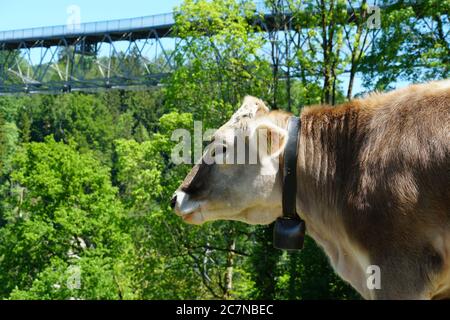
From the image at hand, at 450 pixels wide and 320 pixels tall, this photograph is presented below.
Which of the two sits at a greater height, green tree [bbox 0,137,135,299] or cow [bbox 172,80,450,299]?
cow [bbox 172,80,450,299]

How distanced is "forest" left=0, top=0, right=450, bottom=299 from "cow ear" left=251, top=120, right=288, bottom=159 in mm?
22204

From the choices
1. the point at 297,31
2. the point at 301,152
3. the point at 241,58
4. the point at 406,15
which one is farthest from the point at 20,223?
the point at 301,152

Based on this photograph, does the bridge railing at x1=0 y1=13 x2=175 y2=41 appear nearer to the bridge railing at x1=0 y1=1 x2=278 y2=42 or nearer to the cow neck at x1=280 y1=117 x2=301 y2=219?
the bridge railing at x1=0 y1=1 x2=278 y2=42

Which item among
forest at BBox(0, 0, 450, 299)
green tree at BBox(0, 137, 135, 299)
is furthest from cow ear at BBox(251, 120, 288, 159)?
green tree at BBox(0, 137, 135, 299)

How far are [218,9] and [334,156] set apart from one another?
1197 inches

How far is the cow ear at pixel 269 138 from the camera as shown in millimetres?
5025

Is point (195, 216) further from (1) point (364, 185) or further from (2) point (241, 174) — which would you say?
(1) point (364, 185)

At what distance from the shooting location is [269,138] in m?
5.07

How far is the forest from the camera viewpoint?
29.4m

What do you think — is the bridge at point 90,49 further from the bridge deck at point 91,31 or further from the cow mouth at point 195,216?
the cow mouth at point 195,216

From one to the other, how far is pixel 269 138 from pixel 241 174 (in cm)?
33

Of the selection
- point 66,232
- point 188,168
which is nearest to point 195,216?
point 188,168

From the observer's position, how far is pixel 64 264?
4131cm
